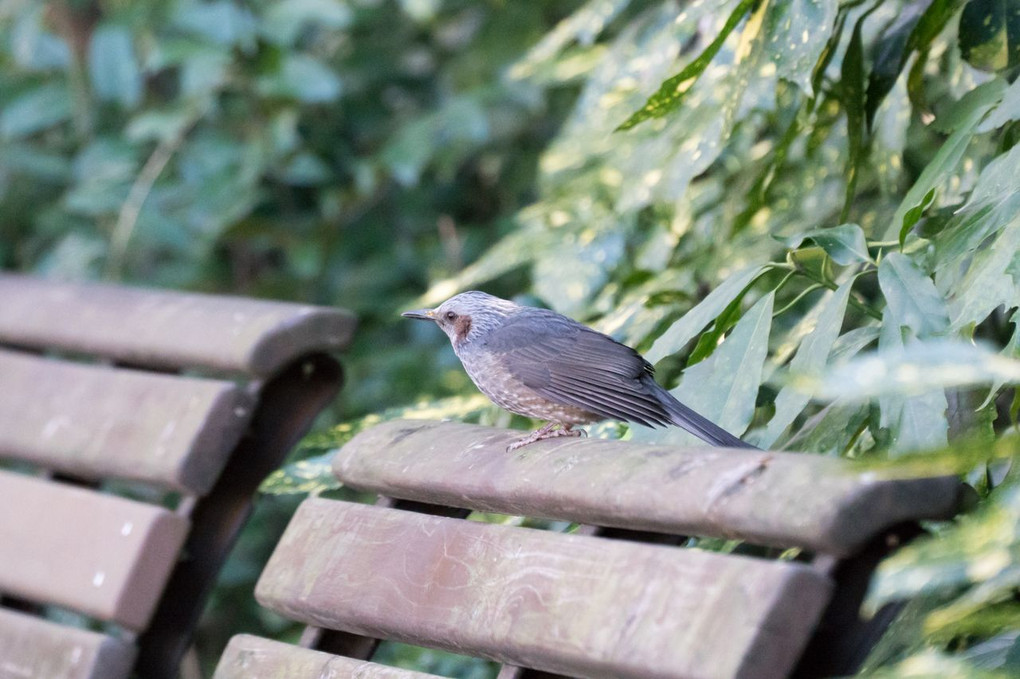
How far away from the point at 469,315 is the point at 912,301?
0.83m

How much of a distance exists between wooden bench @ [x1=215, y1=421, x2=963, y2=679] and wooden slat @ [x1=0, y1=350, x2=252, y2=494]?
415 mm

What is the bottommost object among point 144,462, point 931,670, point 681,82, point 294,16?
point 144,462

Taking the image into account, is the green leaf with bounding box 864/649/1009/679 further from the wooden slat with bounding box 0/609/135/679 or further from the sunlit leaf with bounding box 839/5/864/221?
the wooden slat with bounding box 0/609/135/679

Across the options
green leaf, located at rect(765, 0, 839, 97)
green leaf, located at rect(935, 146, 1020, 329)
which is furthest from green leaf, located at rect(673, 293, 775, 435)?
green leaf, located at rect(765, 0, 839, 97)

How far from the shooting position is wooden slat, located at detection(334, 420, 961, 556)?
3.46 feet

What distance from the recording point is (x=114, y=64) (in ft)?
12.1

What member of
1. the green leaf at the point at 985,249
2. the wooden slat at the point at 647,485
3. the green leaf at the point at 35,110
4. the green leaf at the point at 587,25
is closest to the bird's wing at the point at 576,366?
the wooden slat at the point at 647,485

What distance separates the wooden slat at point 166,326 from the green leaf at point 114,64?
3.44 feet

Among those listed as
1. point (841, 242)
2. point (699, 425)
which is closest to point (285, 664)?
point (699, 425)

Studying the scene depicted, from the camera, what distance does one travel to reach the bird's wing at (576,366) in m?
1.69

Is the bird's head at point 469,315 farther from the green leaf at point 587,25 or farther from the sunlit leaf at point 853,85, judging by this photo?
the green leaf at point 587,25

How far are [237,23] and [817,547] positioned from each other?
2972 mm

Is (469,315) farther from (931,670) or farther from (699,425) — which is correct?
(931,670)

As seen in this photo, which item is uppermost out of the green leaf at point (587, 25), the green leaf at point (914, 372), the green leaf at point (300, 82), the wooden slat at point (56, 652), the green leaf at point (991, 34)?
the green leaf at point (991, 34)
